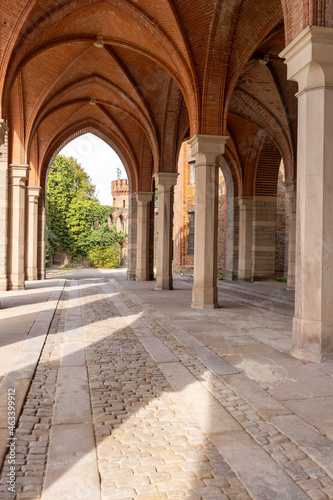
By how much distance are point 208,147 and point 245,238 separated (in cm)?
986

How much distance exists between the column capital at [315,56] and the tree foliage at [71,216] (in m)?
27.3

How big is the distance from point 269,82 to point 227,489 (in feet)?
44.4

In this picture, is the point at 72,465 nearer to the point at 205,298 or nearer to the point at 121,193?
the point at 205,298

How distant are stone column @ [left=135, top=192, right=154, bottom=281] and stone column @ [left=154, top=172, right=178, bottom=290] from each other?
3.90 meters

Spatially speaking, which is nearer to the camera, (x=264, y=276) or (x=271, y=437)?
(x=271, y=437)

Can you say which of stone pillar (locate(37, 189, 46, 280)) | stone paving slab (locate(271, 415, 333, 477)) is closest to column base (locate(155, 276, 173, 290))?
stone pillar (locate(37, 189, 46, 280))

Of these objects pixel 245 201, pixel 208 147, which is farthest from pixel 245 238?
pixel 208 147

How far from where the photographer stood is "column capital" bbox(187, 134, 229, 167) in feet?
30.7

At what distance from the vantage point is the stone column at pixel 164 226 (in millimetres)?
13102

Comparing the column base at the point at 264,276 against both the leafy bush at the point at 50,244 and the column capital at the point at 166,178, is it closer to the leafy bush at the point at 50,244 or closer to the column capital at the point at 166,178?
the column capital at the point at 166,178

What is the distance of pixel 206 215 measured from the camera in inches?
368

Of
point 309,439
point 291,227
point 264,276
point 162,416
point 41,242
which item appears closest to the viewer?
point 309,439

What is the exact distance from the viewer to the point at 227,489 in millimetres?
2170

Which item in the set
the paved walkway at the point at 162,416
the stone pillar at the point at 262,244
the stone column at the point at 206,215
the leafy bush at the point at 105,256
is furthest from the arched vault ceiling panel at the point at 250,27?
the leafy bush at the point at 105,256
